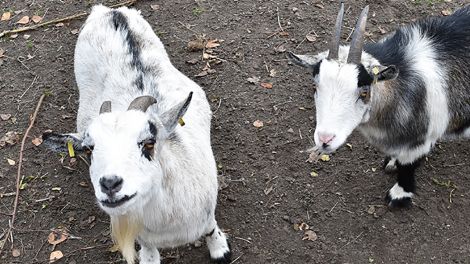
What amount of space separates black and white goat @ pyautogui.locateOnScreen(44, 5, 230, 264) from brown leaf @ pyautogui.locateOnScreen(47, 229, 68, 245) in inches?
36.6

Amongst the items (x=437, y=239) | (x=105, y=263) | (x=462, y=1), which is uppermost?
(x=462, y=1)

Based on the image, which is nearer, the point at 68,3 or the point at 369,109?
the point at 369,109

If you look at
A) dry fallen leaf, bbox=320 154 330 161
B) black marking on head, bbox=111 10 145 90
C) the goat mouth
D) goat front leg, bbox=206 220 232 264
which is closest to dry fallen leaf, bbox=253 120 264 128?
dry fallen leaf, bbox=320 154 330 161

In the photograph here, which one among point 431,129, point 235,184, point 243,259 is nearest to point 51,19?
point 235,184

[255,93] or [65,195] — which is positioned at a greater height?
[255,93]

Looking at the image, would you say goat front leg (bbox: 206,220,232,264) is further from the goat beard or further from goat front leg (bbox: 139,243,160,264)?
the goat beard

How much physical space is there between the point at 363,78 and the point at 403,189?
141 centimetres

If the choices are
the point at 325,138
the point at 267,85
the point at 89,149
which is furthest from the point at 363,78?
the point at 267,85

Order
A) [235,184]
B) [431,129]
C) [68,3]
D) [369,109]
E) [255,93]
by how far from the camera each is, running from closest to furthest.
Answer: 1. [369,109]
2. [431,129]
3. [235,184]
4. [255,93]
5. [68,3]

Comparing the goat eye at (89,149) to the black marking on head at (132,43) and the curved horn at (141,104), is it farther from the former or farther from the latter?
the black marking on head at (132,43)

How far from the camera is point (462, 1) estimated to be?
6492 mm

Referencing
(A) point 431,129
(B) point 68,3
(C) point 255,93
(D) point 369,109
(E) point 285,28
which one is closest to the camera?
(D) point 369,109

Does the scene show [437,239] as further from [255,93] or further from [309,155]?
[255,93]

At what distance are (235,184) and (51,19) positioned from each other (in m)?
3.28
